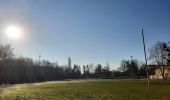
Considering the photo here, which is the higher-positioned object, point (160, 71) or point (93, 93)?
point (160, 71)

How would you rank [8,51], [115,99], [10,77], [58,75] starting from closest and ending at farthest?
[115,99], [8,51], [10,77], [58,75]

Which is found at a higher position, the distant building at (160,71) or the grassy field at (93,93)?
the distant building at (160,71)

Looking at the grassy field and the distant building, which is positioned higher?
the distant building

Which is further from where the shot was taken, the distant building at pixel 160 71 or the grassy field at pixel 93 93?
the distant building at pixel 160 71

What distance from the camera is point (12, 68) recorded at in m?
118

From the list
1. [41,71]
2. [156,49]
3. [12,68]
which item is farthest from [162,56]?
[41,71]

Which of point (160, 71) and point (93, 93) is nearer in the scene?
point (93, 93)

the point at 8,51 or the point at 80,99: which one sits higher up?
the point at 8,51

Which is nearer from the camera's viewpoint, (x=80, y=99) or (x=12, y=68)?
(x=80, y=99)

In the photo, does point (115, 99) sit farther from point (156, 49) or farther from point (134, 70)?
point (134, 70)

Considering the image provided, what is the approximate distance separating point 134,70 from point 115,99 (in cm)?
13852

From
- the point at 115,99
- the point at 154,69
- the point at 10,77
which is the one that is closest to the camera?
the point at 115,99

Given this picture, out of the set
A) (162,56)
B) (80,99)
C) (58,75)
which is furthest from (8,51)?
(58,75)

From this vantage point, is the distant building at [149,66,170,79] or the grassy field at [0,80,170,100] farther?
the distant building at [149,66,170,79]
